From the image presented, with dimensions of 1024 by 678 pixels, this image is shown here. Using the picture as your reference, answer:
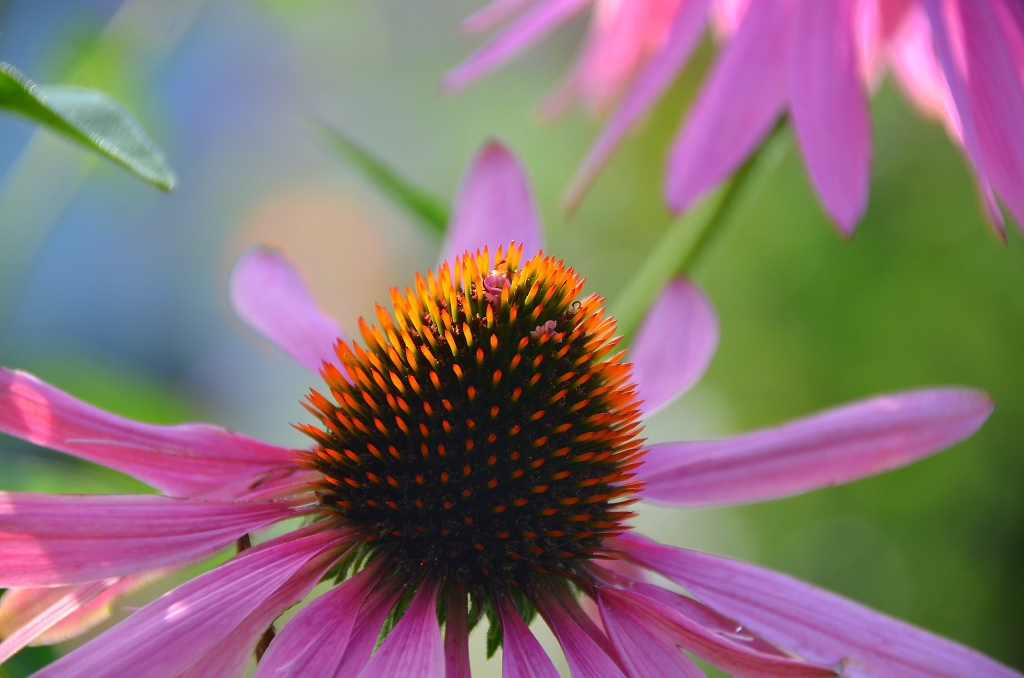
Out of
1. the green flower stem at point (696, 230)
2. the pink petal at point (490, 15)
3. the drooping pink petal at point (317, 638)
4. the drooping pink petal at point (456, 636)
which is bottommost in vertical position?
the drooping pink petal at point (456, 636)

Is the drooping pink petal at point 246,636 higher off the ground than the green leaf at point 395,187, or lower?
lower

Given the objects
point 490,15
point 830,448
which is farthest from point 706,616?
point 490,15

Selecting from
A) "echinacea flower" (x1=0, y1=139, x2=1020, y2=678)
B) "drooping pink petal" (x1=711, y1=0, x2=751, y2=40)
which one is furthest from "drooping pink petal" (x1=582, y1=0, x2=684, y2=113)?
"echinacea flower" (x1=0, y1=139, x2=1020, y2=678)

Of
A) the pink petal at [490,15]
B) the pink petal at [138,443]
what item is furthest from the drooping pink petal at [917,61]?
the pink petal at [138,443]

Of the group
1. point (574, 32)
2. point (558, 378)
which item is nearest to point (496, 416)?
point (558, 378)

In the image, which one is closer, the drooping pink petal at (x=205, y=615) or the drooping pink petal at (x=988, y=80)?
the drooping pink petal at (x=205, y=615)

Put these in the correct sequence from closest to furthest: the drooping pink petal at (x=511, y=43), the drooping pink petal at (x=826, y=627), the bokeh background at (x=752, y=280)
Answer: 1. the drooping pink petal at (x=826, y=627)
2. the drooping pink petal at (x=511, y=43)
3. the bokeh background at (x=752, y=280)

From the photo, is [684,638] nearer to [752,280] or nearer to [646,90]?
[646,90]

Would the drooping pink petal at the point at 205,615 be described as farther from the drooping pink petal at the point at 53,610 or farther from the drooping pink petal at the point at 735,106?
the drooping pink petal at the point at 735,106
